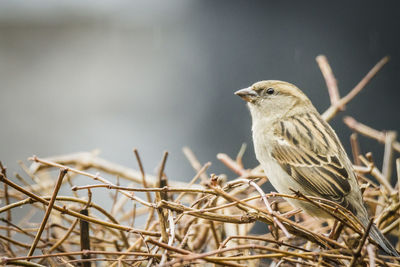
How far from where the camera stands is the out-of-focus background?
2.41 m

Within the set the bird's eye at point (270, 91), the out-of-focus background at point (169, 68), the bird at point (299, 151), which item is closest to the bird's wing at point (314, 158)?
the bird at point (299, 151)

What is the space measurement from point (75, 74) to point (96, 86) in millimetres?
190

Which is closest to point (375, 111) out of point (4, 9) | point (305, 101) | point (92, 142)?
point (305, 101)

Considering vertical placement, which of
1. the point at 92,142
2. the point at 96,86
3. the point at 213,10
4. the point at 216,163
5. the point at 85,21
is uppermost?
the point at 85,21

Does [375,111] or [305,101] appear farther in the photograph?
[375,111]

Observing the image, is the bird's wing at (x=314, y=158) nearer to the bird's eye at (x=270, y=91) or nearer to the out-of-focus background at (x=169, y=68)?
the bird's eye at (x=270, y=91)

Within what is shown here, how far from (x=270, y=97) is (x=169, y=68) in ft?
6.56

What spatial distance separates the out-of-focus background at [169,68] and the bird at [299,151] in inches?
27.8

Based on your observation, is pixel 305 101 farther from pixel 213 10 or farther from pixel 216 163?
pixel 213 10

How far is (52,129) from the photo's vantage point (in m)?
3.44

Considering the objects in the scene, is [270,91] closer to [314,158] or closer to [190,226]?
[314,158]

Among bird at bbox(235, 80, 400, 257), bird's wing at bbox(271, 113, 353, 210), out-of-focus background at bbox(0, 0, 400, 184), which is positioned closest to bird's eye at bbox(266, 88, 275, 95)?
bird at bbox(235, 80, 400, 257)

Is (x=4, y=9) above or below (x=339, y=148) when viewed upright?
above

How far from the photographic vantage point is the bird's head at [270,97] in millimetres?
1597
